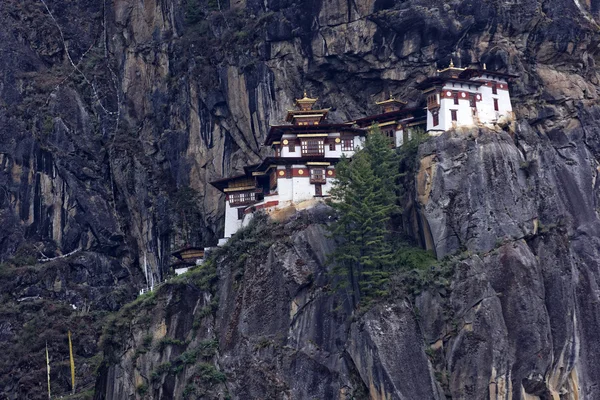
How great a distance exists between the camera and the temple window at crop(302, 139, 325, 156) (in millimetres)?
90688

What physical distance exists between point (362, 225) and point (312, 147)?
11.3m

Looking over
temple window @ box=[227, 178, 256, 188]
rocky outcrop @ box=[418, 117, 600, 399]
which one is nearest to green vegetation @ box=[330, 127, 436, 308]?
rocky outcrop @ box=[418, 117, 600, 399]

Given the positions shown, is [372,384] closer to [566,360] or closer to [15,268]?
[566,360]

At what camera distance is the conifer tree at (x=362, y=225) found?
8081cm

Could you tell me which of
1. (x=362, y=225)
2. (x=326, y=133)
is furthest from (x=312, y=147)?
(x=362, y=225)

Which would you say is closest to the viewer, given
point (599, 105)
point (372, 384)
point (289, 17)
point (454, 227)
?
point (372, 384)

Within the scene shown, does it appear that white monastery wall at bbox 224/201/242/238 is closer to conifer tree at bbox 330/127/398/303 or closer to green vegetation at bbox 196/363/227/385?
conifer tree at bbox 330/127/398/303

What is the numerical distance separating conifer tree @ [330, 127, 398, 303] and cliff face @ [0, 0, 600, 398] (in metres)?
2.48

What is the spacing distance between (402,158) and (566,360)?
54.8 feet

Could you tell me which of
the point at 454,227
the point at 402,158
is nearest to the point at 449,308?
the point at 454,227

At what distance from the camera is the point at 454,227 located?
3255 inches

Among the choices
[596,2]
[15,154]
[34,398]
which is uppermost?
[596,2]

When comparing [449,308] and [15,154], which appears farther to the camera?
[15,154]

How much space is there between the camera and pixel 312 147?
91000mm
